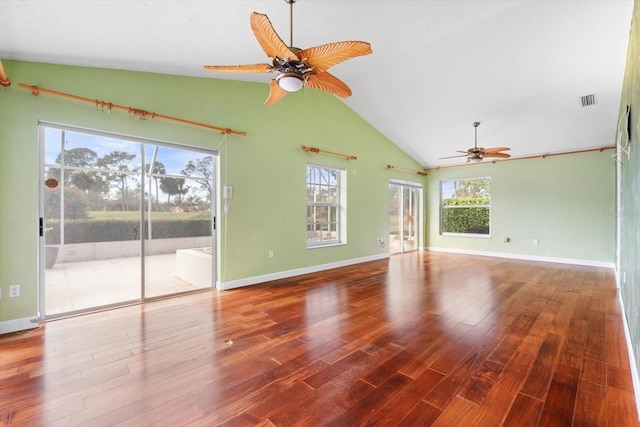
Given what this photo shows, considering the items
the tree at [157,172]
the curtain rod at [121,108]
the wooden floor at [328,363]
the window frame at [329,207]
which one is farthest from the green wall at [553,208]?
the tree at [157,172]

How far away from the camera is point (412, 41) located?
3594mm

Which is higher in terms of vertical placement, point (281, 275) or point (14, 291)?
point (14, 291)

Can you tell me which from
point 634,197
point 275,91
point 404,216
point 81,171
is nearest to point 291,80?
point 275,91

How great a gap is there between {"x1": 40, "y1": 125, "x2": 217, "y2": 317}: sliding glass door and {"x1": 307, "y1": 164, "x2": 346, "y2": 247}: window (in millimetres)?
1953

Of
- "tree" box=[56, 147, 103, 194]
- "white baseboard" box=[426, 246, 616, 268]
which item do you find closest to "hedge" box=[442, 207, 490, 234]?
"white baseboard" box=[426, 246, 616, 268]

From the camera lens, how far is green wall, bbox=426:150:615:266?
5.99 meters

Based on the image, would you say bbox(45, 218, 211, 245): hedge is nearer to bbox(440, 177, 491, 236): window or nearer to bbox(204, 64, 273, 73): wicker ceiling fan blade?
bbox(204, 64, 273, 73): wicker ceiling fan blade

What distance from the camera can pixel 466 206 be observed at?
317 inches

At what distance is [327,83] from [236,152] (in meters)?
2.19

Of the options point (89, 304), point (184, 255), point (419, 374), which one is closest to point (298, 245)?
point (184, 255)

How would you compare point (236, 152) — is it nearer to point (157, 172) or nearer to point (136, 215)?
point (157, 172)

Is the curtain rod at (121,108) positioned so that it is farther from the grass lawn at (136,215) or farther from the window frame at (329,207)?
the window frame at (329,207)

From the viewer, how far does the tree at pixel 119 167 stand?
11.1 ft

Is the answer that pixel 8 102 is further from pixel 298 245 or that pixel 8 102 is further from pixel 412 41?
pixel 412 41
